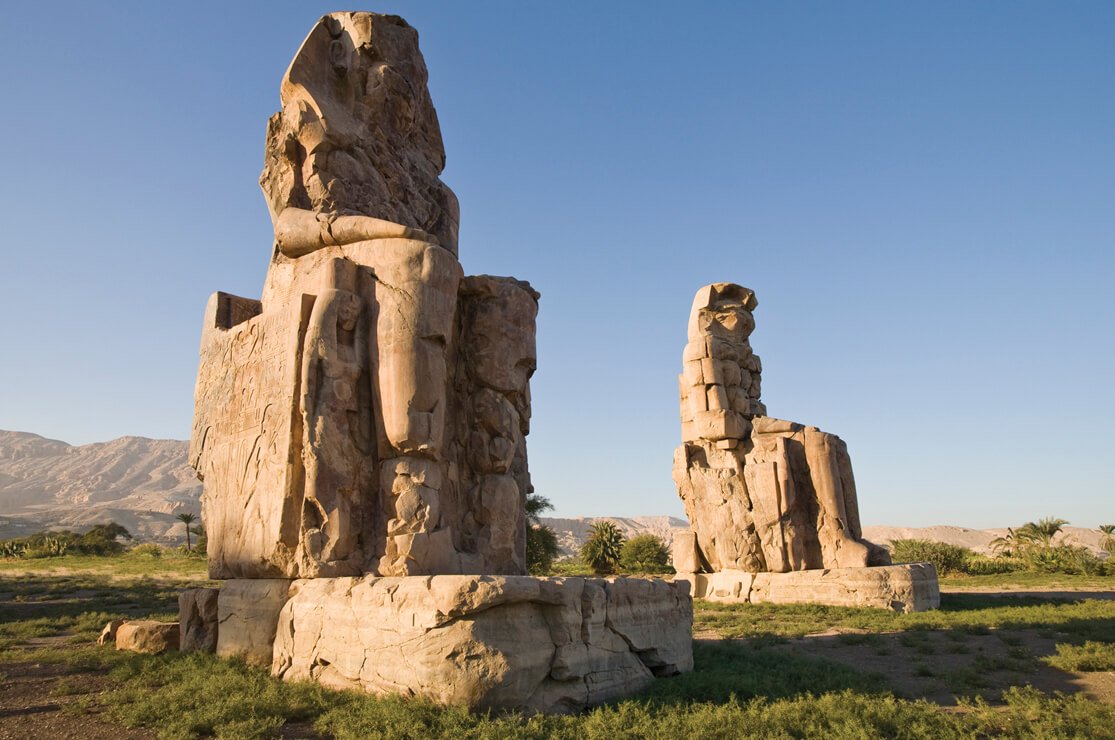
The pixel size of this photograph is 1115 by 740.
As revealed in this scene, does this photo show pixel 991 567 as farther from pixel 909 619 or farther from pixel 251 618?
pixel 251 618

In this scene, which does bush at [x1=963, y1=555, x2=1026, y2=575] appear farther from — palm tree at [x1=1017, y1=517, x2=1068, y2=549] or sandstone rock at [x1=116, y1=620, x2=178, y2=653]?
sandstone rock at [x1=116, y1=620, x2=178, y2=653]

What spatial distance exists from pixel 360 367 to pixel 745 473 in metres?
8.17

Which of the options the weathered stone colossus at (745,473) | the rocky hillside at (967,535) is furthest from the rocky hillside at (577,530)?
the weathered stone colossus at (745,473)

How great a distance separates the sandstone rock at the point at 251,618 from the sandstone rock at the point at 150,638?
0.71 metres

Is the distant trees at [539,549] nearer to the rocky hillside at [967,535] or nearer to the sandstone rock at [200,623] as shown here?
the sandstone rock at [200,623]

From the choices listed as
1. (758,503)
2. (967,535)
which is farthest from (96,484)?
(758,503)

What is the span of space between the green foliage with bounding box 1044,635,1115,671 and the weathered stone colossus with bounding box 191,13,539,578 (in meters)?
5.09

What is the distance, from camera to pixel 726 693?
17.8ft

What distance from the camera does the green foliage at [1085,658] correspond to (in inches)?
268

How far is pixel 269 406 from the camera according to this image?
6199 millimetres

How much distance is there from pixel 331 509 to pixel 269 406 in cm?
110

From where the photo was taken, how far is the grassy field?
14.6 feet

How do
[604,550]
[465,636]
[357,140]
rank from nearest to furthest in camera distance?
1. [465,636]
2. [357,140]
3. [604,550]

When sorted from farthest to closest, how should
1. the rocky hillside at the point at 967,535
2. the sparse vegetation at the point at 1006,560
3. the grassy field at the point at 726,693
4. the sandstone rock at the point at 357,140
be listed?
the rocky hillside at the point at 967,535 < the sparse vegetation at the point at 1006,560 < the sandstone rock at the point at 357,140 < the grassy field at the point at 726,693
